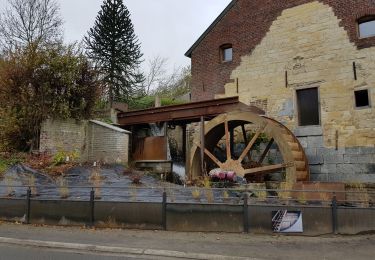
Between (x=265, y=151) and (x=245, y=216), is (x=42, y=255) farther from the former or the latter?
Result: (x=265, y=151)

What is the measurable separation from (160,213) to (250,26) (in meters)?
11.7

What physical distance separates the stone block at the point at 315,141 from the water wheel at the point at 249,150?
1.11 meters

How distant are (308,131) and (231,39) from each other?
6007 millimetres

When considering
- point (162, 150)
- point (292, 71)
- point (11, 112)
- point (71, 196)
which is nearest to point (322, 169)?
point (292, 71)

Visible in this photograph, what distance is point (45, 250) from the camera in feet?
26.8

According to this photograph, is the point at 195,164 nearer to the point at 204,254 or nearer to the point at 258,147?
the point at 258,147

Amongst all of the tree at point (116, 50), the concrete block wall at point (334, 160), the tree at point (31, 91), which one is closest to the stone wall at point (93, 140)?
the tree at point (31, 91)

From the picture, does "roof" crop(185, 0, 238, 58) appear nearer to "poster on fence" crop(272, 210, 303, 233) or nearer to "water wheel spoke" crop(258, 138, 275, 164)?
"water wheel spoke" crop(258, 138, 275, 164)

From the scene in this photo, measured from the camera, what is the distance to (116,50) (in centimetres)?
3366

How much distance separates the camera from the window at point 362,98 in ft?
49.7

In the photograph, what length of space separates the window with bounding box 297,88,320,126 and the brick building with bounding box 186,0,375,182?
1.5 inches

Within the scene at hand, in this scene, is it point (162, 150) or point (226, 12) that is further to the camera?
point (226, 12)

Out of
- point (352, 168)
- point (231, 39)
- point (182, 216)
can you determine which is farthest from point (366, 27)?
point (182, 216)

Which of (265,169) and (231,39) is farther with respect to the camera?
(231,39)
